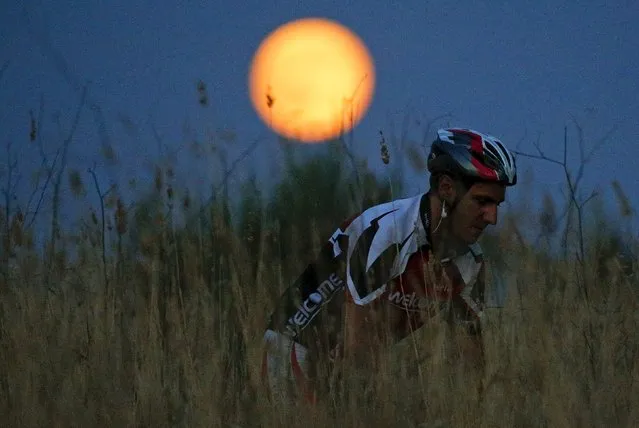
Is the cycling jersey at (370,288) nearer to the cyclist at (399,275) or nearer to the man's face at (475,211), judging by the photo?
the cyclist at (399,275)

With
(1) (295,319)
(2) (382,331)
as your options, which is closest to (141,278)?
(1) (295,319)

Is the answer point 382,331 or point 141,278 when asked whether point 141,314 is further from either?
point 382,331

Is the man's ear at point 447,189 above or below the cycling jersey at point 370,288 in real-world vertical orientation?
above

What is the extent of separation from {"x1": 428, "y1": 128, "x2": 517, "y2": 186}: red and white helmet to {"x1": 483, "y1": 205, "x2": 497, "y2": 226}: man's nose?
0.14m

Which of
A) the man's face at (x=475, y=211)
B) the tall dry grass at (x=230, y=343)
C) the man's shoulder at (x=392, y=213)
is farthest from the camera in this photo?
the man's face at (x=475, y=211)

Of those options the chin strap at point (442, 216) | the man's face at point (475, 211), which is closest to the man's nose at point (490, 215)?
the man's face at point (475, 211)

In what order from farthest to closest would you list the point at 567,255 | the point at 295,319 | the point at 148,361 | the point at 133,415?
the point at 567,255, the point at 295,319, the point at 148,361, the point at 133,415

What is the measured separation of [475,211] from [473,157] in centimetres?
27

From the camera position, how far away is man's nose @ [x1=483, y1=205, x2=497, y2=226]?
5.84 metres

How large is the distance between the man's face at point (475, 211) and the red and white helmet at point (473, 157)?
7cm

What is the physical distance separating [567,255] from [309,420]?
1928mm

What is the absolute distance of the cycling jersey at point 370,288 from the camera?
18.1ft

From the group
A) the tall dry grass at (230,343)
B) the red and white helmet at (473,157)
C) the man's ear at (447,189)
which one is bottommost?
the tall dry grass at (230,343)

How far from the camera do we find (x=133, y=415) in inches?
187
